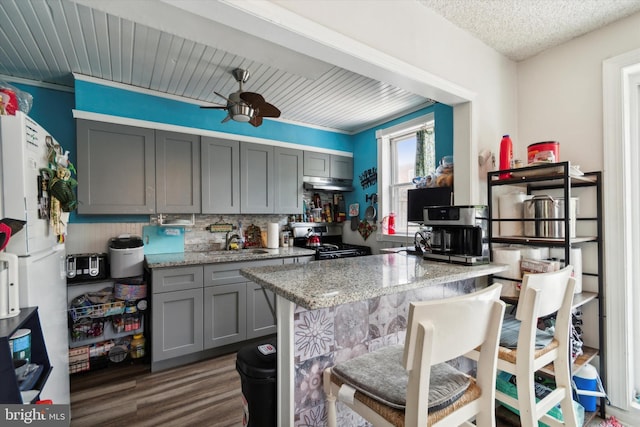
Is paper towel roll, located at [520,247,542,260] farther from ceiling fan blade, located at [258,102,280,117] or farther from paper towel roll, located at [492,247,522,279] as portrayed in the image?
ceiling fan blade, located at [258,102,280,117]

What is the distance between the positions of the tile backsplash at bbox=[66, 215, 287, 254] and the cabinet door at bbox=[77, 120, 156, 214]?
289 mm

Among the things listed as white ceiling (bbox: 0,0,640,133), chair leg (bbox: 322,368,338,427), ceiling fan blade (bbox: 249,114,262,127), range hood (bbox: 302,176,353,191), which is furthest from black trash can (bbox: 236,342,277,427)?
range hood (bbox: 302,176,353,191)

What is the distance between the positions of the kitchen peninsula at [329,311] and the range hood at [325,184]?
2188 millimetres

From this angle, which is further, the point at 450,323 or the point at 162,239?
the point at 162,239

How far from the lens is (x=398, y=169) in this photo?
375 centimetres

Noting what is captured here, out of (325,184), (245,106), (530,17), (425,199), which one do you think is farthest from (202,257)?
(530,17)

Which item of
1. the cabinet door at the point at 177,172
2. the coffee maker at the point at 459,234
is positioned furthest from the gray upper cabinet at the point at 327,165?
the coffee maker at the point at 459,234

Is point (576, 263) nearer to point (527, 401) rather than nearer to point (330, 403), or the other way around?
point (527, 401)

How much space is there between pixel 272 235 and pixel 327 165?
4.09 ft

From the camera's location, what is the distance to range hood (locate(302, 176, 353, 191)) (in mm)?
3797

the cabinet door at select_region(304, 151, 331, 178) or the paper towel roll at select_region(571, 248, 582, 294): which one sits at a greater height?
the cabinet door at select_region(304, 151, 331, 178)

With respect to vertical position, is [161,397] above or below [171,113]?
below


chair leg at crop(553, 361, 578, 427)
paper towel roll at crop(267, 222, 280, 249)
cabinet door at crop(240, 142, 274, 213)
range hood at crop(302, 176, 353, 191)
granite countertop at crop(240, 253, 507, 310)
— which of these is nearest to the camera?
granite countertop at crop(240, 253, 507, 310)

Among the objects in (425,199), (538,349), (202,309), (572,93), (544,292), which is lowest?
(202,309)
